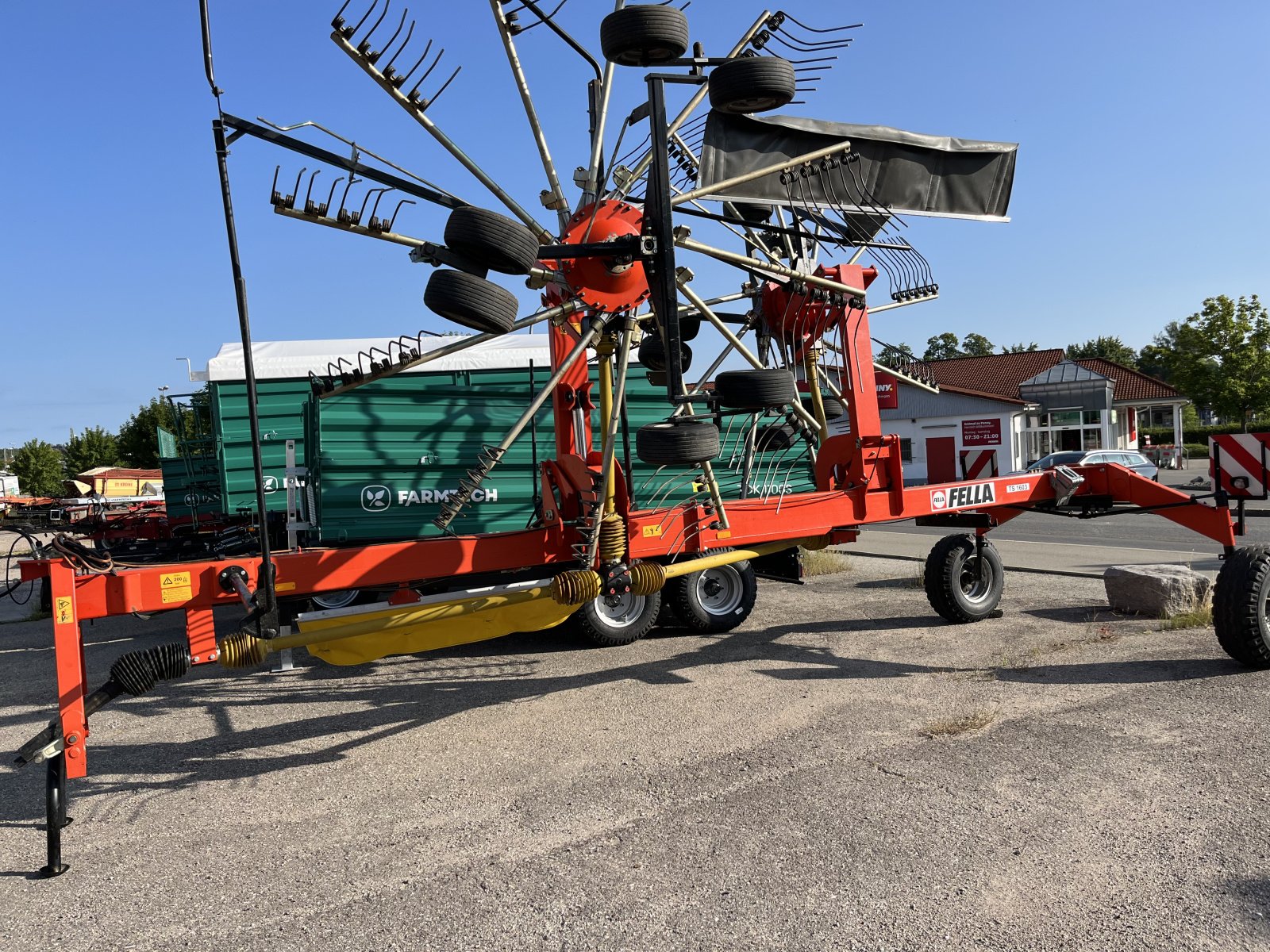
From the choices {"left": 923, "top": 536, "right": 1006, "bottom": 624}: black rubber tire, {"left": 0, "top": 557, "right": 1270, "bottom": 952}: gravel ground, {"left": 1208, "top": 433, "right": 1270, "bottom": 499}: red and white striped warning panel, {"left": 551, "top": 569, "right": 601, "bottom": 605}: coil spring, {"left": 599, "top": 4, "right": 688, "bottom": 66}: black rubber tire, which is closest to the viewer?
{"left": 0, "top": 557, "right": 1270, "bottom": 952}: gravel ground

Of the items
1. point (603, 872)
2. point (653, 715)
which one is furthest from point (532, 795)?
point (653, 715)

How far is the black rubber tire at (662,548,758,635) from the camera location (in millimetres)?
8219

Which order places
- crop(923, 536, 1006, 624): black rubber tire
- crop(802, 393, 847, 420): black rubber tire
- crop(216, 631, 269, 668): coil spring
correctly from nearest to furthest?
crop(216, 631, 269, 668): coil spring < crop(802, 393, 847, 420): black rubber tire < crop(923, 536, 1006, 624): black rubber tire

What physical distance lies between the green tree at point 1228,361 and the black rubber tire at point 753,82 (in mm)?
41165

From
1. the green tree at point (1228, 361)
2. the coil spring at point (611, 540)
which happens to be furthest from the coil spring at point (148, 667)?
the green tree at point (1228, 361)

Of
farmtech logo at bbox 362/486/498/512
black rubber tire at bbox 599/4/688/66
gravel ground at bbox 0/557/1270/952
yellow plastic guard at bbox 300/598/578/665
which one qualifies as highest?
black rubber tire at bbox 599/4/688/66

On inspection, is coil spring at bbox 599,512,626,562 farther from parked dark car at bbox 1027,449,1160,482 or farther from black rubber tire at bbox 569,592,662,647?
parked dark car at bbox 1027,449,1160,482

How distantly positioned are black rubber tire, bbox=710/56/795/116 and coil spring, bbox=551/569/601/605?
268 centimetres

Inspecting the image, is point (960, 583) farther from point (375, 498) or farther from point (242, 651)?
point (242, 651)

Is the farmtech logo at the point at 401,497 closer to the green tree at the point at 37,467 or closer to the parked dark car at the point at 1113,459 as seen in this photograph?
the parked dark car at the point at 1113,459

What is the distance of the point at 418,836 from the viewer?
4.10m

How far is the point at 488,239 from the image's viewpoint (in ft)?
14.7

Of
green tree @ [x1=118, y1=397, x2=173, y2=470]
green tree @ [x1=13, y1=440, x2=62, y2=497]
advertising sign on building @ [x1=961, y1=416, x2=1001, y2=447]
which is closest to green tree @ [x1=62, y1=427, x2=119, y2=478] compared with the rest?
green tree @ [x1=13, y1=440, x2=62, y2=497]

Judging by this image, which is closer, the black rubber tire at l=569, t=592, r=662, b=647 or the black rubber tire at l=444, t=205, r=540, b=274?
the black rubber tire at l=444, t=205, r=540, b=274
